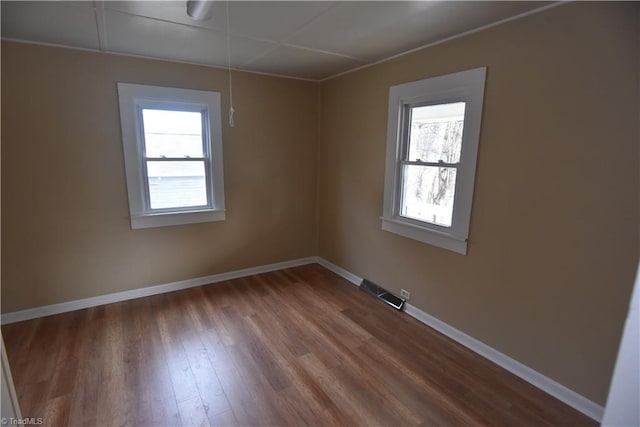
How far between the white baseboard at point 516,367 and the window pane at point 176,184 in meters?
2.47

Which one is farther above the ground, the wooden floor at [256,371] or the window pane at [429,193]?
the window pane at [429,193]

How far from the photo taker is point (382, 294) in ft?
10.7

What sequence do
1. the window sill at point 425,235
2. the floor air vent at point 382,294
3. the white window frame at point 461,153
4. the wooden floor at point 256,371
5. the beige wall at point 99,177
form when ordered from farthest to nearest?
the floor air vent at point 382,294 < the beige wall at point 99,177 < the window sill at point 425,235 < the white window frame at point 461,153 < the wooden floor at point 256,371

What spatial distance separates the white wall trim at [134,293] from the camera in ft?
9.18

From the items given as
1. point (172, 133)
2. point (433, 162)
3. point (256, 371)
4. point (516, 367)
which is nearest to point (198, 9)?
point (172, 133)

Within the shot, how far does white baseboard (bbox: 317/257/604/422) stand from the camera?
6.18 ft

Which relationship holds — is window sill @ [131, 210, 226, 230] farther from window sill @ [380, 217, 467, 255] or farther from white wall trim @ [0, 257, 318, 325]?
window sill @ [380, 217, 467, 255]

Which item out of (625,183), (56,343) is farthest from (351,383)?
(56,343)

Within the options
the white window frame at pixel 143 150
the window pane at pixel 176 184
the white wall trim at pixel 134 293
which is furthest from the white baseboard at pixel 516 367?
the window pane at pixel 176 184

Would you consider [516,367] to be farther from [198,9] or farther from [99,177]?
[99,177]

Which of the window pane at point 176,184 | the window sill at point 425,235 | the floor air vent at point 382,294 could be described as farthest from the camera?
the window pane at point 176,184

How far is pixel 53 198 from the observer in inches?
109

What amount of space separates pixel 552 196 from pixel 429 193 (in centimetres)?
98

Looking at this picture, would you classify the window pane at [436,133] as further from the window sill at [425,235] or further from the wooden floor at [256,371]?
the wooden floor at [256,371]
